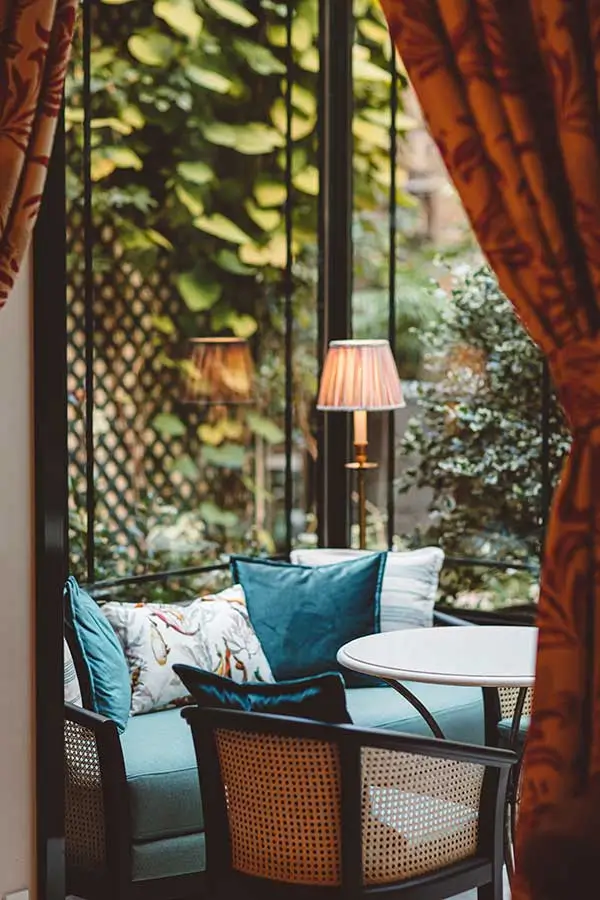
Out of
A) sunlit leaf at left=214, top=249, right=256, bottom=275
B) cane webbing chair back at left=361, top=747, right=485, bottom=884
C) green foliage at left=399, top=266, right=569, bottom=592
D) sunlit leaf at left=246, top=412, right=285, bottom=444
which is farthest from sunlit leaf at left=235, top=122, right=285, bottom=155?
cane webbing chair back at left=361, top=747, right=485, bottom=884

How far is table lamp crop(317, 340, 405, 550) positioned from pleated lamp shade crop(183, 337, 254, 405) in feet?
1.35

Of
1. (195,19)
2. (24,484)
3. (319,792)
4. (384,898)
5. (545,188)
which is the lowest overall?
(384,898)

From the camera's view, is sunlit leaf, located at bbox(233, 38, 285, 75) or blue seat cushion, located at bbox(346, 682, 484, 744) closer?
blue seat cushion, located at bbox(346, 682, 484, 744)

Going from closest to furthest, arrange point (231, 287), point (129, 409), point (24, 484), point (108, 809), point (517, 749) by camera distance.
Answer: point (24, 484)
point (108, 809)
point (517, 749)
point (129, 409)
point (231, 287)

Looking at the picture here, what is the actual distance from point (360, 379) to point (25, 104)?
2292 mm

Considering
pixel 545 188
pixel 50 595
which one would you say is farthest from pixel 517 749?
pixel 545 188

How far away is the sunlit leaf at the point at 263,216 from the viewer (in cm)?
500

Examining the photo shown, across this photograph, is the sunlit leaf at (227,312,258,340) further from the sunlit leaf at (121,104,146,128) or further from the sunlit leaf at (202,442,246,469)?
the sunlit leaf at (121,104,146,128)

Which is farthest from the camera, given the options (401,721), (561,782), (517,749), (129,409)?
(129,409)

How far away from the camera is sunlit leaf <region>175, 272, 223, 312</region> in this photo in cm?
483

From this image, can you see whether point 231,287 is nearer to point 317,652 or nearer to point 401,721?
point 317,652

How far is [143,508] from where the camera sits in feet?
15.3

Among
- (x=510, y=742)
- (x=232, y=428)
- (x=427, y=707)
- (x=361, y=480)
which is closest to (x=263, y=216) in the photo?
(x=232, y=428)

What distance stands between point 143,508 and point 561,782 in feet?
9.87
